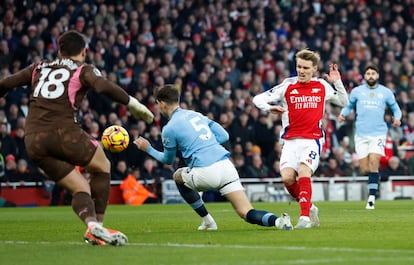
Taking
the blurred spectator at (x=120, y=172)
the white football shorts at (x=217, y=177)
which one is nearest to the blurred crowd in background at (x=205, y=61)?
the blurred spectator at (x=120, y=172)

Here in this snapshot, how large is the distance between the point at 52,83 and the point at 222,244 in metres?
2.37

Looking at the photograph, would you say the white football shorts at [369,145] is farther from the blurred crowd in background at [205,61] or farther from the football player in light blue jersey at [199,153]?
the football player in light blue jersey at [199,153]

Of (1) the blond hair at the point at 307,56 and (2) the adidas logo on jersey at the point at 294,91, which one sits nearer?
(1) the blond hair at the point at 307,56

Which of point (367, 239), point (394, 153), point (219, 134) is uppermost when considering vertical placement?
point (219, 134)

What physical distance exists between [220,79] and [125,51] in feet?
8.96

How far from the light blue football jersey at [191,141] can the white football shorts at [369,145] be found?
7600 millimetres

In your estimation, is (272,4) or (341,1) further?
(341,1)

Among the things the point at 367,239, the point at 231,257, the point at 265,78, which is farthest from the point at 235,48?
the point at 231,257

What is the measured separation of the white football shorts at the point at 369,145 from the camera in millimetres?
19453

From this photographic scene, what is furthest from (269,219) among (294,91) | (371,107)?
(371,107)

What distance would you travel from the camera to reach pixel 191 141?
1228cm

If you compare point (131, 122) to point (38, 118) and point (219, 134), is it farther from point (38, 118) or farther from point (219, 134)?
point (38, 118)

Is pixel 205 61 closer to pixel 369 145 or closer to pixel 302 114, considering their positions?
pixel 369 145

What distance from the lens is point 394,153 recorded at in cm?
2784
